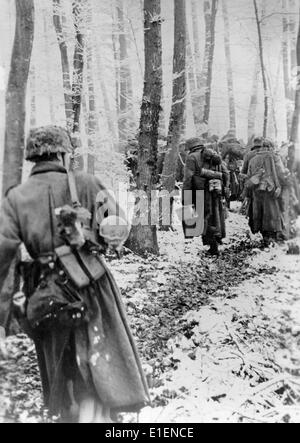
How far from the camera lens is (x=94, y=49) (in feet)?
19.7

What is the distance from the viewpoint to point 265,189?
21.4 ft

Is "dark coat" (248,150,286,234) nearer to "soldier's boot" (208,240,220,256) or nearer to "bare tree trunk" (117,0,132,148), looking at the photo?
"soldier's boot" (208,240,220,256)

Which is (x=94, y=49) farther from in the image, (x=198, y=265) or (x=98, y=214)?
(x=98, y=214)

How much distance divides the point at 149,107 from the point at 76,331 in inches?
Answer: 111

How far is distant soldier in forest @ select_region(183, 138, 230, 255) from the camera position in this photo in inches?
230

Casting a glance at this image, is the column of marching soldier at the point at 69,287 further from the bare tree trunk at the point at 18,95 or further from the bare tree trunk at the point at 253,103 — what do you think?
the bare tree trunk at the point at 253,103

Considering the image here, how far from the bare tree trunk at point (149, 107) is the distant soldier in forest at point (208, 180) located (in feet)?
2.86

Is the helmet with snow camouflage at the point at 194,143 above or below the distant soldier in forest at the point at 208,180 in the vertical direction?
above

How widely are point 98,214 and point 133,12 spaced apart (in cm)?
275

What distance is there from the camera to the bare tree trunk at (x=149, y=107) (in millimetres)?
4633

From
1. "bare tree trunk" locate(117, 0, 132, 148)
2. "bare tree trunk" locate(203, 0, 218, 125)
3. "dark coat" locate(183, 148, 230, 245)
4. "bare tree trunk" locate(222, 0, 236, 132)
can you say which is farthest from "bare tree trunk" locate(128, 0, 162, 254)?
"dark coat" locate(183, 148, 230, 245)

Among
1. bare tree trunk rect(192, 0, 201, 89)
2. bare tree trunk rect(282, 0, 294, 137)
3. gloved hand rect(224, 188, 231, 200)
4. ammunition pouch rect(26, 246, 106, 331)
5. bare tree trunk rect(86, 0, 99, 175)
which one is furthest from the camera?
gloved hand rect(224, 188, 231, 200)

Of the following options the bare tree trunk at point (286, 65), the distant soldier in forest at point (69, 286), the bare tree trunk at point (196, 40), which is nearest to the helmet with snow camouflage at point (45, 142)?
the distant soldier in forest at point (69, 286)
